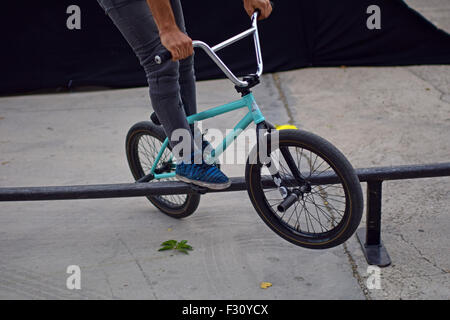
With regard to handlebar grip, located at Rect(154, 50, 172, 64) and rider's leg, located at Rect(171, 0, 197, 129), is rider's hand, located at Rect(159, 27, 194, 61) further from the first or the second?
rider's leg, located at Rect(171, 0, 197, 129)

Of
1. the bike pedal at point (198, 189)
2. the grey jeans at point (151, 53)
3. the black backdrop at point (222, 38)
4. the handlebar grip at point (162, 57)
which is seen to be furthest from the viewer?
the black backdrop at point (222, 38)

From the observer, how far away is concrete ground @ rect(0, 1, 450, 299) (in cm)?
Answer: 284

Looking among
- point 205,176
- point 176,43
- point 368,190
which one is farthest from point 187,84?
point 368,190

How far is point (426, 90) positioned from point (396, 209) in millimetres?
2517

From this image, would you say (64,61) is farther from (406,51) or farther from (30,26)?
(406,51)

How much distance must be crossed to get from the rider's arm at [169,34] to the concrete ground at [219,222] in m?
1.17

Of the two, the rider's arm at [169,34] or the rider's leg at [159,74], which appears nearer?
the rider's arm at [169,34]

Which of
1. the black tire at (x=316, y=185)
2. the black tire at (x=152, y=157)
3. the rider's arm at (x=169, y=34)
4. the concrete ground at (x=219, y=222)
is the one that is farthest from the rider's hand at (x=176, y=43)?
the concrete ground at (x=219, y=222)

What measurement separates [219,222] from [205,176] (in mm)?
667

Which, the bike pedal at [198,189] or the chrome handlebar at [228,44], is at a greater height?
the chrome handlebar at [228,44]

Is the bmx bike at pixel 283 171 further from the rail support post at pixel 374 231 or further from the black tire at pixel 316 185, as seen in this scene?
the rail support post at pixel 374 231

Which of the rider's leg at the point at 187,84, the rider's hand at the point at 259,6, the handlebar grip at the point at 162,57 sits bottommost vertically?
the rider's leg at the point at 187,84

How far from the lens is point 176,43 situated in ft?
7.84

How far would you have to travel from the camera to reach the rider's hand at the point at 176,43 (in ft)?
7.82
